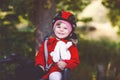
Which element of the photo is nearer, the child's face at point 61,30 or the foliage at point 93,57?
the child's face at point 61,30

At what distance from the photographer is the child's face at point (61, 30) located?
5.13m

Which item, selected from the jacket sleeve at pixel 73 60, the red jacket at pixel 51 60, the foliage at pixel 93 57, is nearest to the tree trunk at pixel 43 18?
the foliage at pixel 93 57

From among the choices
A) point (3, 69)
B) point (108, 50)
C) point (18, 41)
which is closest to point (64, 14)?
point (3, 69)

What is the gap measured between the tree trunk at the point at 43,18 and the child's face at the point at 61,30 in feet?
8.92

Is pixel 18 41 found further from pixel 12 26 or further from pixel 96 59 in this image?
pixel 96 59

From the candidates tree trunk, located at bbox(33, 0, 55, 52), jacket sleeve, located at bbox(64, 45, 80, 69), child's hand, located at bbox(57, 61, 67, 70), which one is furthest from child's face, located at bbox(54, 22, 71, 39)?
tree trunk, located at bbox(33, 0, 55, 52)

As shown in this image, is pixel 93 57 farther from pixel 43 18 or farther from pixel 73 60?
pixel 73 60

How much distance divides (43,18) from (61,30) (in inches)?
117

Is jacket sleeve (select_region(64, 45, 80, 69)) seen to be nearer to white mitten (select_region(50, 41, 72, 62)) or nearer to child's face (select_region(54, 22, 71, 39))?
white mitten (select_region(50, 41, 72, 62))

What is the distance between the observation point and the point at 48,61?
16.8 ft

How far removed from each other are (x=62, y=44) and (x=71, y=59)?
0.83ft

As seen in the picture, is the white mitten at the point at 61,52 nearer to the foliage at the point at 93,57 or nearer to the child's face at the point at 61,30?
the child's face at the point at 61,30

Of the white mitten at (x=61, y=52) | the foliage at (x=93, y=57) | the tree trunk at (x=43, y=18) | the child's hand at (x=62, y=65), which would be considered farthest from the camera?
the foliage at (x=93, y=57)

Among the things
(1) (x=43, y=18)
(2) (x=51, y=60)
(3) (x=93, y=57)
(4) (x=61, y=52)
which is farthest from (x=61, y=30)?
(3) (x=93, y=57)
